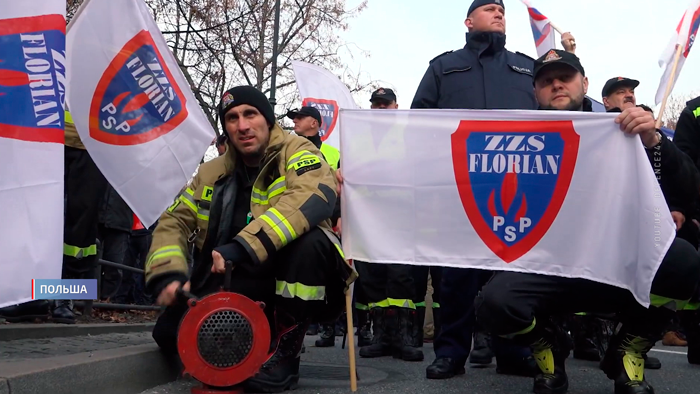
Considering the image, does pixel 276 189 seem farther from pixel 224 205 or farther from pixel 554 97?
pixel 554 97

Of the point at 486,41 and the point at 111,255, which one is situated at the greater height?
the point at 486,41

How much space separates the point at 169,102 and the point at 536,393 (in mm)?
3183

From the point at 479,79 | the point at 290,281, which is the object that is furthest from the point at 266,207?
the point at 479,79

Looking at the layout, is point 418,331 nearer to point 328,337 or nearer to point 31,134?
point 328,337

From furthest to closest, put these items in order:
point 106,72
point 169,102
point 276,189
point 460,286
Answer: point 169,102
point 106,72
point 460,286
point 276,189

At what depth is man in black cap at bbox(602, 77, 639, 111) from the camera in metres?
6.98

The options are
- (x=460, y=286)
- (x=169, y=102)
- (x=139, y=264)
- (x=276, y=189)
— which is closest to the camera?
(x=276, y=189)

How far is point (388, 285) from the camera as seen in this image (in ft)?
19.6

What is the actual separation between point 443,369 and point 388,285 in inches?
63.7

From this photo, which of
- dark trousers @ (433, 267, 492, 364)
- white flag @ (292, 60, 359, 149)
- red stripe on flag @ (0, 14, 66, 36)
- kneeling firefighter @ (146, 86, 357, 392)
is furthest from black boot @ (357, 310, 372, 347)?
red stripe on flag @ (0, 14, 66, 36)

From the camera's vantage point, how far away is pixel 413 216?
4.12 meters

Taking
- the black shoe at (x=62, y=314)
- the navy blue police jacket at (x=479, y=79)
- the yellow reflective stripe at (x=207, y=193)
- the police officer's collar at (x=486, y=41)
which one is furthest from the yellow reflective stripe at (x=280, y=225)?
the black shoe at (x=62, y=314)

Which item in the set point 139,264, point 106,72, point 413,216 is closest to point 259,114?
point 413,216

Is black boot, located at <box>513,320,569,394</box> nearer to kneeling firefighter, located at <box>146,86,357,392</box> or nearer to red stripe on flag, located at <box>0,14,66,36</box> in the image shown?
kneeling firefighter, located at <box>146,86,357,392</box>
